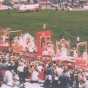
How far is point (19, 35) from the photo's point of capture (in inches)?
217

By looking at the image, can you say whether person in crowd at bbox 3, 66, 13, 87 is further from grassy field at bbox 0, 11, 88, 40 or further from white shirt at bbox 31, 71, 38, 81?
grassy field at bbox 0, 11, 88, 40

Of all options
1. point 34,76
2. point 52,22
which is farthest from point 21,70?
point 52,22

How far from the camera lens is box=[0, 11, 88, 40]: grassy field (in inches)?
213

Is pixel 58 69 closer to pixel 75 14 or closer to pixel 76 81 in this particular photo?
pixel 76 81

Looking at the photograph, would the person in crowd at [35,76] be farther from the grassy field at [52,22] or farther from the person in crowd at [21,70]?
the grassy field at [52,22]

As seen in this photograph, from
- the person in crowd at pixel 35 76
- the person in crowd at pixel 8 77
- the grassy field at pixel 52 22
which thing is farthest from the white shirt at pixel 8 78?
the grassy field at pixel 52 22

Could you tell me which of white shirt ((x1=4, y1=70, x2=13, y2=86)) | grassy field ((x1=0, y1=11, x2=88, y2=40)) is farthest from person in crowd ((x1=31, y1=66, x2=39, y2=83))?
grassy field ((x1=0, y1=11, x2=88, y2=40))

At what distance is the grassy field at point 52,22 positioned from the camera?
17.8 ft

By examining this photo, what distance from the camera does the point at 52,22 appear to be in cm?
547

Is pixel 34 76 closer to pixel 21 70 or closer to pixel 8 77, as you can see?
pixel 21 70

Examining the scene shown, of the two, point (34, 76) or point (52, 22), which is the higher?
point (52, 22)

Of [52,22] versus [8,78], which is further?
[8,78]

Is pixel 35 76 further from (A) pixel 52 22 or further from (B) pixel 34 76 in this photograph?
(A) pixel 52 22

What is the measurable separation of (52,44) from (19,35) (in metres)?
0.32
